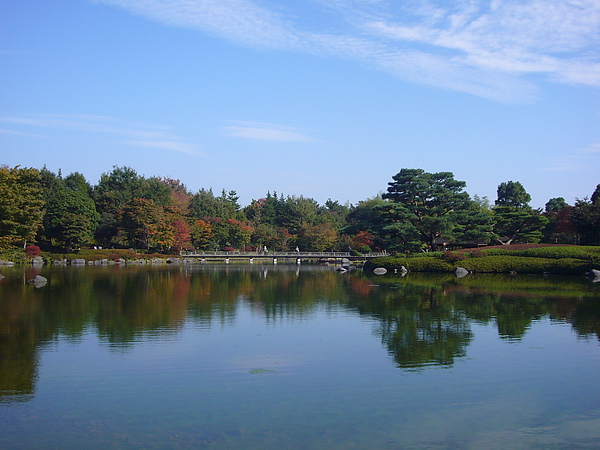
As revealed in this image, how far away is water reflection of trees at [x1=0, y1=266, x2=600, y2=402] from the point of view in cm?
1251

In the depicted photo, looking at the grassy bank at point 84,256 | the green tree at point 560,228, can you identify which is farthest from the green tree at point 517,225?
the grassy bank at point 84,256

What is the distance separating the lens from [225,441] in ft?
22.7

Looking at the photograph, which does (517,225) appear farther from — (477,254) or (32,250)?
(32,250)

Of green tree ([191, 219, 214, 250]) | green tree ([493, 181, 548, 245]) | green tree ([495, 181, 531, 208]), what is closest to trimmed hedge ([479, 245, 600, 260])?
green tree ([493, 181, 548, 245])

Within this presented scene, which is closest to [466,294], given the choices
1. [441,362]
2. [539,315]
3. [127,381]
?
[539,315]

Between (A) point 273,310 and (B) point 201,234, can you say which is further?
(B) point 201,234

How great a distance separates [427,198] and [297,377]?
4328cm

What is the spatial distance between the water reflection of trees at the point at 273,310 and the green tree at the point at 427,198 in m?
19.0

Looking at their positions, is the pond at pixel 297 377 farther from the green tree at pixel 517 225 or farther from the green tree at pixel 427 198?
the green tree at pixel 517 225

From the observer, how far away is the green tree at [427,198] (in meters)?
49.2

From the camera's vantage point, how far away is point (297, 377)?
10.0 m

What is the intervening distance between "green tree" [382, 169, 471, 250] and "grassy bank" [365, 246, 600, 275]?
4084 mm

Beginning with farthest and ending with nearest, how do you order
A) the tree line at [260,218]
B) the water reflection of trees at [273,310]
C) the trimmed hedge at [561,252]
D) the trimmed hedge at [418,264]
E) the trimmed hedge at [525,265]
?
the tree line at [260,218]
the trimmed hedge at [418,264]
the trimmed hedge at [561,252]
the trimmed hedge at [525,265]
the water reflection of trees at [273,310]

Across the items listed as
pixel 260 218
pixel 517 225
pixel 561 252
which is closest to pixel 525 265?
pixel 561 252
